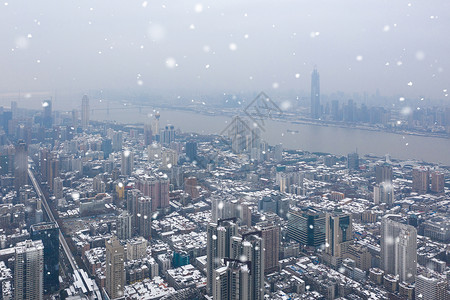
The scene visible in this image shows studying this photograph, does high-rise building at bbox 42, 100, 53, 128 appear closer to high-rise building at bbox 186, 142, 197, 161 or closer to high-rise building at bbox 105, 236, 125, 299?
high-rise building at bbox 186, 142, 197, 161

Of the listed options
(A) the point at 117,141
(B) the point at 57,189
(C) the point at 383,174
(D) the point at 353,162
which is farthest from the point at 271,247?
(A) the point at 117,141

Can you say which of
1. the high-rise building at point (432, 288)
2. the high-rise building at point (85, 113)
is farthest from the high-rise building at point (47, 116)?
the high-rise building at point (432, 288)

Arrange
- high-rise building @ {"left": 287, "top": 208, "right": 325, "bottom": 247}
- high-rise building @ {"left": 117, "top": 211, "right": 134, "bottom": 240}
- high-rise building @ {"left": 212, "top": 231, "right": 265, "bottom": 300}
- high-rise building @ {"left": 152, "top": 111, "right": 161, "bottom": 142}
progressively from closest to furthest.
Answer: high-rise building @ {"left": 212, "top": 231, "right": 265, "bottom": 300} → high-rise building @ {"left": 287, "top": 208, "right": 325, "bottom": 247} → high-rise building @ {"left": 117, "top": 211, "right": 134, "bottom": 240} → high-rise building @ {"left": 152, "top": 111, "right": 161, "bottom": 142}

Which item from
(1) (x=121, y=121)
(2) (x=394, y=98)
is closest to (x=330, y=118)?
(2) (x=394, y=98)

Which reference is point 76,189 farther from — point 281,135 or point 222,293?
point 281,135

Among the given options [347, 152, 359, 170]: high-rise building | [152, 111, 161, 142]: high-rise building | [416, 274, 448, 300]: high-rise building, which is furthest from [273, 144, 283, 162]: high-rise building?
[416, 274, 448, 300]: high-rise building

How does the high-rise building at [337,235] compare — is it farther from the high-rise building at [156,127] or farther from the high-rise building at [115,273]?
the high-rise building at [156,127]

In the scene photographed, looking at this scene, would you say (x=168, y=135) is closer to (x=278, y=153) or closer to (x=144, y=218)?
(x=278, y=153)
